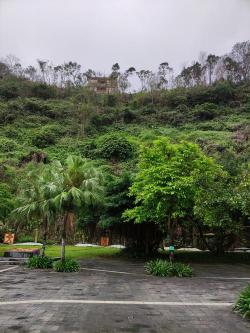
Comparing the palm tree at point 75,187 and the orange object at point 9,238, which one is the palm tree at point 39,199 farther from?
the orange object at point 9,238

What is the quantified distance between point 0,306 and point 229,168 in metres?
16.9

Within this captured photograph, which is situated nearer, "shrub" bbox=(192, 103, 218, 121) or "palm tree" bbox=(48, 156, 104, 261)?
"palm tree" bbox=(48, 156, 104, 261)

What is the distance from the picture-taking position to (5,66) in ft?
248

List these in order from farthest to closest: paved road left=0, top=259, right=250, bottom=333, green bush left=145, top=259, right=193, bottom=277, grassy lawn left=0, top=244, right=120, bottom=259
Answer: grassy lawn left=0, top=244, right=120, bottom=259, green bush left=145, top=259, right=193, bottom=277, paved road left=0, top=259, right=250, bottom=333

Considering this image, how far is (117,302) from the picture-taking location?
10695 millimetres

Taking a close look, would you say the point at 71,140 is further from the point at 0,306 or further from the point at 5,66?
the point at 0,306

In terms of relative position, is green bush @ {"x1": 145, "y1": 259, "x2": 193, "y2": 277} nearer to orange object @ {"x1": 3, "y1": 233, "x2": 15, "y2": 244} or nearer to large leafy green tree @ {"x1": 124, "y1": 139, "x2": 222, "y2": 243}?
large leafy green tree @ {"x1": 124, "y1": 139, "x2": 222, "y2": 243}

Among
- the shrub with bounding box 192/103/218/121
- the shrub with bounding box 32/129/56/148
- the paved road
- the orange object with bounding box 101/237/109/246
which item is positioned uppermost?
the shrub with bounding box 192/103/218/121

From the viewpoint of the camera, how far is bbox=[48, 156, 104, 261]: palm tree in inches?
715

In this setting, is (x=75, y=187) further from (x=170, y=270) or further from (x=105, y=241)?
(x=105, y=241)

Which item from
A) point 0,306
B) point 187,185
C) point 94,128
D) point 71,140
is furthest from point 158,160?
point 94,128

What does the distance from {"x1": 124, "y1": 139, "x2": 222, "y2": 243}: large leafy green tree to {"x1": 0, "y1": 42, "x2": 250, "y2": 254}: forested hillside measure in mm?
97

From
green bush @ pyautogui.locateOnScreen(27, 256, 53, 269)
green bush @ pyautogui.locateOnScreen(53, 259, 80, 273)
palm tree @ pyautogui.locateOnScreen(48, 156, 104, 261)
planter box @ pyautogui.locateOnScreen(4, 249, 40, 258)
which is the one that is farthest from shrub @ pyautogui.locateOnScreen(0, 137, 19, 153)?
green bush @ pyautogui.locateOnScreen(53, 259, 80, 273)

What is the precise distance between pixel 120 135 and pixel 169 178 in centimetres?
3332
